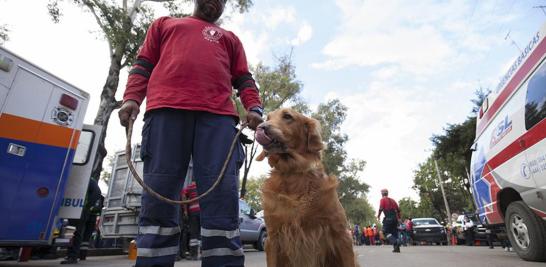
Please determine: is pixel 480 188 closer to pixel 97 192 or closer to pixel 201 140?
pixel 201 140

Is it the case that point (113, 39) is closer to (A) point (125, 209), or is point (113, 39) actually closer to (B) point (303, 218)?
(A) point (125, 209)

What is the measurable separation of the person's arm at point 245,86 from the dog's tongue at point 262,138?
0.26 feet

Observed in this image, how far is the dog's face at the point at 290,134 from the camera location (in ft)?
10.3

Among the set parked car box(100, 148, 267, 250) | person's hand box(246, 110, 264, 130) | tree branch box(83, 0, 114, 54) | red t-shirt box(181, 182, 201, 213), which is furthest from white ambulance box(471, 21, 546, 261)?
tree branch box(83, 0, 114, 54)

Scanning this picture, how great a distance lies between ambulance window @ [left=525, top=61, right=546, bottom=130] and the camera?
4555 millimetres

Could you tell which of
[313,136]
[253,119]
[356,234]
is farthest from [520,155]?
[356,234]

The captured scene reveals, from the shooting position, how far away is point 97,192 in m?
7.54

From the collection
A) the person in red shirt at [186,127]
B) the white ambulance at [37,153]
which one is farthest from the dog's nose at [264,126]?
the white ambulance at [37,153]

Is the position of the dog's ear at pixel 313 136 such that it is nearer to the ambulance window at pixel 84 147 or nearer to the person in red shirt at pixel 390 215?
the ambulance window at pixel 84 147

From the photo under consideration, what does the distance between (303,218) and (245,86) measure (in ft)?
3.71

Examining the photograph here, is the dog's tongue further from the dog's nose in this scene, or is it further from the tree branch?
the tree branch

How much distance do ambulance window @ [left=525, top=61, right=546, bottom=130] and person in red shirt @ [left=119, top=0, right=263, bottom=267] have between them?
394 cm

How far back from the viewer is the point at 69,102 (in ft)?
18.6

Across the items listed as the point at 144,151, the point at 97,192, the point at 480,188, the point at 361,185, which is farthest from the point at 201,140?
the point at 361,185
